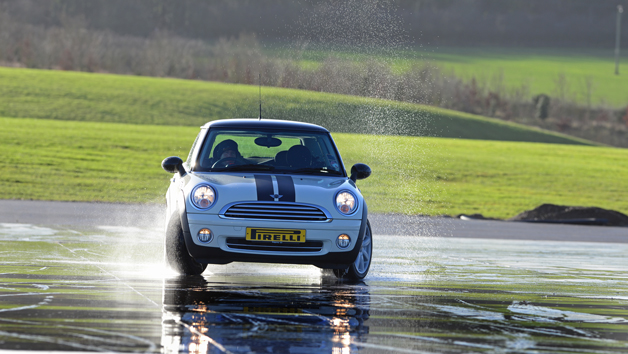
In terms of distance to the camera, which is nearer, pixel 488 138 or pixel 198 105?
pixel 198 105

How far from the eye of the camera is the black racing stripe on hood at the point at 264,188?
8774mm

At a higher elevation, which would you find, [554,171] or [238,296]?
[554,171]

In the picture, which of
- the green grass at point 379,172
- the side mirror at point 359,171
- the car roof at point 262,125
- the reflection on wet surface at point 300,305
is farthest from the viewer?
the green grass at point 379,172

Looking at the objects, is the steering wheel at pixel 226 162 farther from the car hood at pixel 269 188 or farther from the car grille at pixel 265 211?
the car grille at pixel 265 211

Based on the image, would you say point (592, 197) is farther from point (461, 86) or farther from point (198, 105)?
point (461, 86)

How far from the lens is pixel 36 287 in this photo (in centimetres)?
828

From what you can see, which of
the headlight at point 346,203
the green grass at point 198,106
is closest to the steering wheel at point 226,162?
the headlight at point 346,203

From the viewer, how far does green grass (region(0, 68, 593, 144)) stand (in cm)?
5297

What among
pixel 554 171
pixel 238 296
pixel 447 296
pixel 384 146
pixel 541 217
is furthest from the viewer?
pixel 384 146

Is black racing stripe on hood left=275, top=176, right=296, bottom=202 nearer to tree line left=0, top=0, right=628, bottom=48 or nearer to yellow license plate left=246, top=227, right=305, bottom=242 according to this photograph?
yellow license plate left=246, top=227, right=305, bottom=242

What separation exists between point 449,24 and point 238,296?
458ft

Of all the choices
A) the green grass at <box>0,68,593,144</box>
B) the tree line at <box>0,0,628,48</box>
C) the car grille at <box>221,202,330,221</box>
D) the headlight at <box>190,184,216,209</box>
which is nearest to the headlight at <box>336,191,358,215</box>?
the car grille at <box>221,202,330,221</box>

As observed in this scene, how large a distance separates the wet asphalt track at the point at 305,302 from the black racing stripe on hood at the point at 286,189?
0.83 m

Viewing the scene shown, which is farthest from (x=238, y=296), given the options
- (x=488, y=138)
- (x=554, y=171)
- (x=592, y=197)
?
(x=488, y=138)
